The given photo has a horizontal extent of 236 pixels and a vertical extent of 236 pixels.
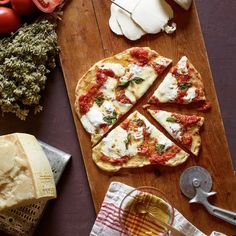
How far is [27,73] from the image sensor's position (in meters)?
3.12

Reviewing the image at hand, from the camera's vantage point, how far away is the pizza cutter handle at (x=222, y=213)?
10.1 ft

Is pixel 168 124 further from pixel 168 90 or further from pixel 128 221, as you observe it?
pixel 128 221

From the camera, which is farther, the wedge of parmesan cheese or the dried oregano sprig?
the dried oregano sprig

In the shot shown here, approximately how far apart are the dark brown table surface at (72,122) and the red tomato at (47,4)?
32 cm

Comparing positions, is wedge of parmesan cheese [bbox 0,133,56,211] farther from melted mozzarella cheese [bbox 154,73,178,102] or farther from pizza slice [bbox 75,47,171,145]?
melted mozzarella cheese [bbox 154,73,178,102]

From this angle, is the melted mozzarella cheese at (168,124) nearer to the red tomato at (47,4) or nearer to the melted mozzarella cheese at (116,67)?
the melted mozzarella cheese at (116,67)

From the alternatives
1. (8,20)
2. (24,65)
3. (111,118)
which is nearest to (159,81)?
(111,118)

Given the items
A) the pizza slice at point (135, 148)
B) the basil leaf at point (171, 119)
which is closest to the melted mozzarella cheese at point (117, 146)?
the pizza slice at point (135, 148)

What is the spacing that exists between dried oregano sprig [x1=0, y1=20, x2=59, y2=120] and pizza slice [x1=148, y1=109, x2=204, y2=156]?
0.62 meters

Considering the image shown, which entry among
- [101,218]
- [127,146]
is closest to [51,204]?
[101,218]

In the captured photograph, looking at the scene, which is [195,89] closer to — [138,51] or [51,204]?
[138,51]

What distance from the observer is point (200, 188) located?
3121mm

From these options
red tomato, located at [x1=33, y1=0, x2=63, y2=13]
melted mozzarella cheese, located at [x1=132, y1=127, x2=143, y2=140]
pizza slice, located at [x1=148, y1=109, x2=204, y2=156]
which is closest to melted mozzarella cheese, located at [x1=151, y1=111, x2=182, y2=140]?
pizza slice, located at [x1=148, y1=109, x2=204, y2=156]

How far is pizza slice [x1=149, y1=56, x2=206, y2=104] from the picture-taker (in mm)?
3178
